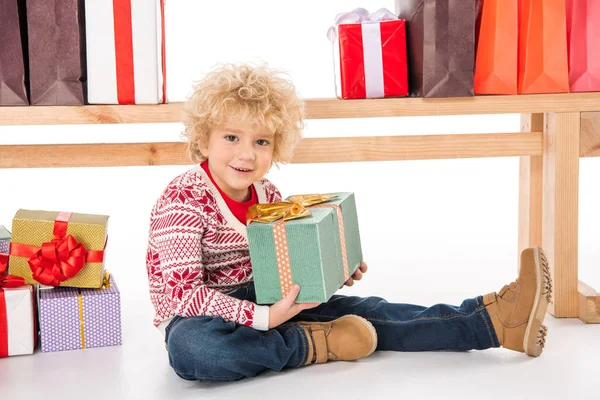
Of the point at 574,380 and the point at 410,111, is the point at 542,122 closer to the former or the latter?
the point at 410,111

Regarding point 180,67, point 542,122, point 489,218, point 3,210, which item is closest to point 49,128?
point 3,210

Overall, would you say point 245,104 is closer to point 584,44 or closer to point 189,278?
point 189,278

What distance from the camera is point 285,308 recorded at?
163cm

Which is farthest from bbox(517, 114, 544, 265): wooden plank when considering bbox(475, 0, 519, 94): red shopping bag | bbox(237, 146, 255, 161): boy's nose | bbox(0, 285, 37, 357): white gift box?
bbox(0, 285, 37, 357): white gift box

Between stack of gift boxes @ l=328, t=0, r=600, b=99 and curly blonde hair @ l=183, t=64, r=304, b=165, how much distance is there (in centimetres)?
28

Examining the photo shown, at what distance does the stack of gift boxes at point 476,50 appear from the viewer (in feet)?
6.58

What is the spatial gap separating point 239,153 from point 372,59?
18.4 inches

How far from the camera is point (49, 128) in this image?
315 centimetres

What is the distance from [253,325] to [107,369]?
1.04ft

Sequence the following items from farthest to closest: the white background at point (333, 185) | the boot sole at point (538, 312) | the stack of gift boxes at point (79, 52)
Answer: the white background at point (333, 185)
the stack of gift boxes at point (79, 52)
the boot sole at point (538, 312)

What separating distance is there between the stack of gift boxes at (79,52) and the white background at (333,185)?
48 cm

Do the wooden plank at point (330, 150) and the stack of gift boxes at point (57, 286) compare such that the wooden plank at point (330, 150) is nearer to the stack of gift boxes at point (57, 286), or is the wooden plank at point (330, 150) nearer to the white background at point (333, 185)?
the stack of gift boxes at point (57, 286)

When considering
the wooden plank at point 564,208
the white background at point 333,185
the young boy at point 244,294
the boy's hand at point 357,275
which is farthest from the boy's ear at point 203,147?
the wooden plank at point 564,208

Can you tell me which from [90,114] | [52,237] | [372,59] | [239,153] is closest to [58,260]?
[52,237]
